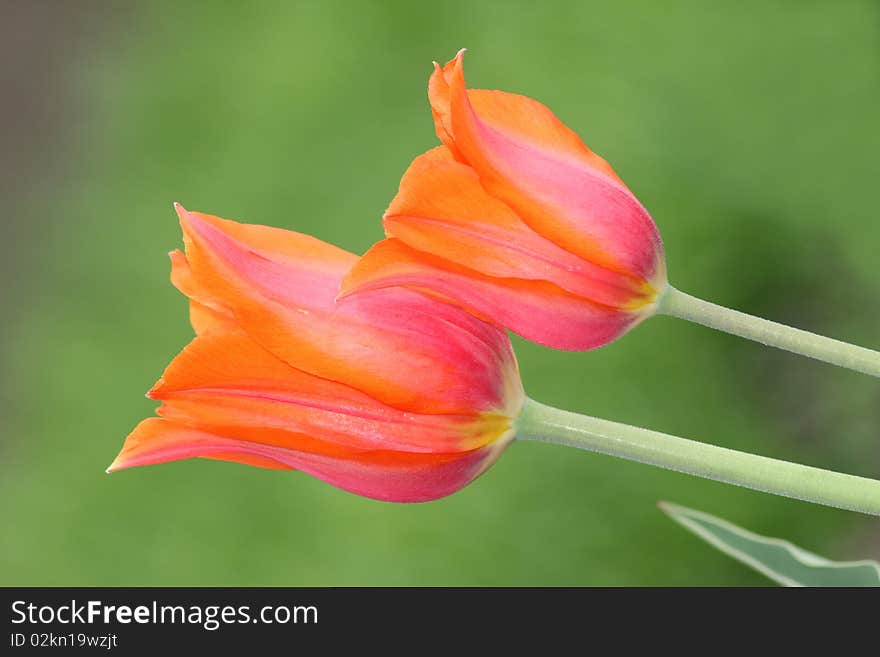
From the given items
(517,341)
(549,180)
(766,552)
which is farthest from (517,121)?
(517,341)

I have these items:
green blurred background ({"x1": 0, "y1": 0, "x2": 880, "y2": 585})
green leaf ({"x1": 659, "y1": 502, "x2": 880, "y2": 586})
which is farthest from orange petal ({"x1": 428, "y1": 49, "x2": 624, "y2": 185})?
Answer: green blurred background ({"x1": 0, "y1": 0, "x2": 880, "y2": 585})

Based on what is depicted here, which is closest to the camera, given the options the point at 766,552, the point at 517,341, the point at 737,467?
the point at 737,467

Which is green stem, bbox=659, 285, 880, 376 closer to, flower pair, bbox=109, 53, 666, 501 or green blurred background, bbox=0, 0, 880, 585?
flower pair, bbox=109, 53, 666, 501

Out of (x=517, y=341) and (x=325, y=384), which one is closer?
(x=325, y=384)

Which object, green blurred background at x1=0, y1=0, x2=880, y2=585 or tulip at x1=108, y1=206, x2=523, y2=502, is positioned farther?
green blurred background at x1=0, y1=0, x2=880, y2=585

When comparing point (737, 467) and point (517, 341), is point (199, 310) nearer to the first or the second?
point (737, 467)

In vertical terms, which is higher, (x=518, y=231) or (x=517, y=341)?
(x=517, y=341)

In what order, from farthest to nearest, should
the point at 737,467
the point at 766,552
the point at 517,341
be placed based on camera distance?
the point at 517,341
the point at 766,552
the point at 737,467

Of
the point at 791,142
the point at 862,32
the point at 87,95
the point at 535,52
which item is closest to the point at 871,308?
the point at 791,142

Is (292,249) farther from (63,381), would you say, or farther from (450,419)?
(63,381)
